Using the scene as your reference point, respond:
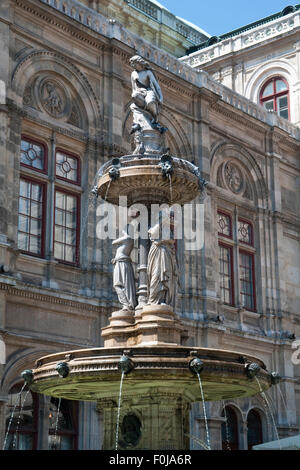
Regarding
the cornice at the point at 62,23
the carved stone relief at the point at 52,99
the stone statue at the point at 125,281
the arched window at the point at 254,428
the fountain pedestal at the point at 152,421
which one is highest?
the cornice at the point at 62,23

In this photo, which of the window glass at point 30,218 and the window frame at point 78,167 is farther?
the window frame at point 78,167

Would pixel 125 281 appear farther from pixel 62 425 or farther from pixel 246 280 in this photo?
pixel 246 280

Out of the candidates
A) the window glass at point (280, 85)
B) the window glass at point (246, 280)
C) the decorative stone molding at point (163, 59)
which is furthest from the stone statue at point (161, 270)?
the window glass at point (280, 85)

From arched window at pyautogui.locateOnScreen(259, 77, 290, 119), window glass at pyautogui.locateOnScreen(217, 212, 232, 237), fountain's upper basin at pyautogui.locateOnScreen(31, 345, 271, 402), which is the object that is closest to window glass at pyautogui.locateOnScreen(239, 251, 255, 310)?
window glass at pyautogui.locateOnScreen(217, 212, 232, 237)

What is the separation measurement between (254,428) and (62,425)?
8.04 m

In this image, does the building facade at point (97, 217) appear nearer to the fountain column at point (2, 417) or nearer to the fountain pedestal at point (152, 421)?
the fountain column at point (2, 417)

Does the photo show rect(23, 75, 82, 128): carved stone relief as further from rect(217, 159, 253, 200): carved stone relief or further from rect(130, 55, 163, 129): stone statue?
rect(130, 55, 163, 129): stone statue

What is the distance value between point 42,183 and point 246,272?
9043 millimetres

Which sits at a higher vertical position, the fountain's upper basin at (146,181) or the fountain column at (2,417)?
the fountain's upper basin at (146,181)

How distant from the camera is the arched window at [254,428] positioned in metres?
25.9

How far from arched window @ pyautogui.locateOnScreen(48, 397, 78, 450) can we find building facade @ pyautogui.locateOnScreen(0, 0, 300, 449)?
35 mm

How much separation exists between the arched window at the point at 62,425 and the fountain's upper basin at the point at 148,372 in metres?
7.44

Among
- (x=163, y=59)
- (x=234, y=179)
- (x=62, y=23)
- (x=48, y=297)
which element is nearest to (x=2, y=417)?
(x=48, y=297)

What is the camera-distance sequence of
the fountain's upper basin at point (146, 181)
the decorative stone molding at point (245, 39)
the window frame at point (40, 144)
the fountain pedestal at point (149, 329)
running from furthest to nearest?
1. the decorative stone molding at point (245, 39)
2. the window frame at point (40, 144)
3. the fountain's upper basin at point (146, 181)
4. the fountain pedestal at point (149, 329)
